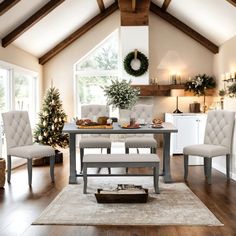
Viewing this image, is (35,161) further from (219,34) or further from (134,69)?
(219,34)

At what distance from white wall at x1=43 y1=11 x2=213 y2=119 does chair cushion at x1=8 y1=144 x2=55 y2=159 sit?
423 cm

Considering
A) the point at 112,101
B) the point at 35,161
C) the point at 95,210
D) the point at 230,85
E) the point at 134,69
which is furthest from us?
the point at 134,69

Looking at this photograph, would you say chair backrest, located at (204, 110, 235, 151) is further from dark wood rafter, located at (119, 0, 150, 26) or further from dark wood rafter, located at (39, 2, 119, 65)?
dark wood rafter, located at (39, 2, 119, 65)

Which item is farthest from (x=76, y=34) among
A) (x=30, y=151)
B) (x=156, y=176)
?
(x=156, y=176)

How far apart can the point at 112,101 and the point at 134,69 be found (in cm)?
373

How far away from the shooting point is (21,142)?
577 centimetres

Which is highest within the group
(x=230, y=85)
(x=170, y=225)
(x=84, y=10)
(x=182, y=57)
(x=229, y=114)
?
(x=84, y=10)

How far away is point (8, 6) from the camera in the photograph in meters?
5.59

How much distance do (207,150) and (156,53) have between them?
4669mm

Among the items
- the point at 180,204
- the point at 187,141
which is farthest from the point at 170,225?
the point at 187,141

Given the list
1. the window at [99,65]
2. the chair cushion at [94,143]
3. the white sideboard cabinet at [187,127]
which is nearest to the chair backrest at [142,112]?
the chair cushion at [94,143]

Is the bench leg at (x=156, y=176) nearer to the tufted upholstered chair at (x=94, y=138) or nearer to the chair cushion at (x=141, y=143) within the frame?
the chair cushion at (x=141, y=143)

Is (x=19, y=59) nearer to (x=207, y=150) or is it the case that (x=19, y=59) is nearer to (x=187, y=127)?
(x=187, y=127)

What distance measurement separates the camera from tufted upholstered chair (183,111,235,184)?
5449mm
